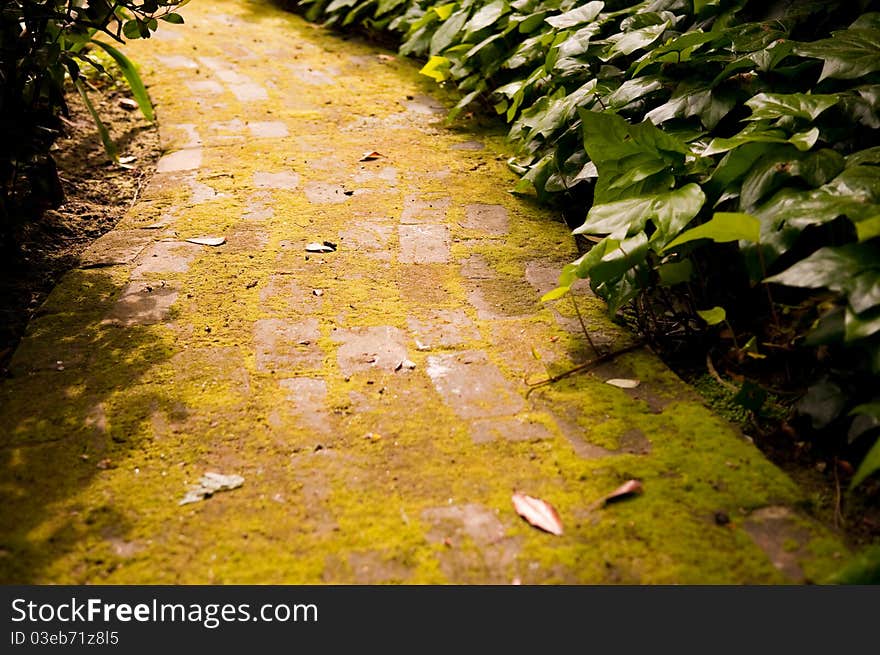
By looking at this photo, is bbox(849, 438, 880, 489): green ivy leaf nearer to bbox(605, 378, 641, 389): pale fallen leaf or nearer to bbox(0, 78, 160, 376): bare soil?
bbox(605, 378, 641, 389): pale fallen leaf

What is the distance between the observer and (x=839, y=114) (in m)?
2.19

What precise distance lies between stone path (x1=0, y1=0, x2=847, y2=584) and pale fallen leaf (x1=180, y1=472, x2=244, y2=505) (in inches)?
0.8

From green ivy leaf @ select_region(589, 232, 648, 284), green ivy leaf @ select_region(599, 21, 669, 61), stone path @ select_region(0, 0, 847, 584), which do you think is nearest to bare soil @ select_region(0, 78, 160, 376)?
stone path @ select_region(0, 0, 847, 584)

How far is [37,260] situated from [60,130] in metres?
0.45

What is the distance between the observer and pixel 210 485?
1863 millimetres

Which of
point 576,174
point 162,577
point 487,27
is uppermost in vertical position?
point 487,27

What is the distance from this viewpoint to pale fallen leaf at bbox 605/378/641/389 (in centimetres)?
220

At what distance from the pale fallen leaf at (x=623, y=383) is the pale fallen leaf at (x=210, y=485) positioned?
0.98 metres

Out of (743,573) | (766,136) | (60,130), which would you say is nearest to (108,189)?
(60,130)

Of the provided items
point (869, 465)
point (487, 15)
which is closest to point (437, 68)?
point (487, 15)

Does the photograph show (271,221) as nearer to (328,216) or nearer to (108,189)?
(328,216)

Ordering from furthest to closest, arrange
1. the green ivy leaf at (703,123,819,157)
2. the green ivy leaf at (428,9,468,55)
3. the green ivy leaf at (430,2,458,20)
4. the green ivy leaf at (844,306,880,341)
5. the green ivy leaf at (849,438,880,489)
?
the green ivy leaf at (430,2,458,20) → the green ivy leaf at (428,9,468,55) → the green ivy leaf at (703,123,819,157) → the green ivy leaf at (844,306,880,341) → the green ivy leaf at (849,438,880,489)

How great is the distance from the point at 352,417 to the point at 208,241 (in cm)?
115

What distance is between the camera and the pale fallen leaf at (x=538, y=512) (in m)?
1.74
